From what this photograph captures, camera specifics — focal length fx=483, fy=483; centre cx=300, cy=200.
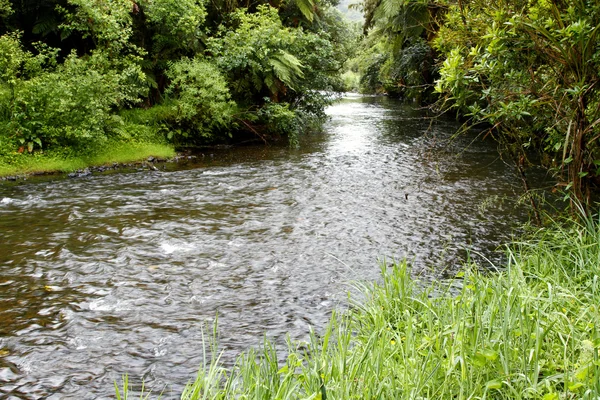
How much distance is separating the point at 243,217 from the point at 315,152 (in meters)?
6.08

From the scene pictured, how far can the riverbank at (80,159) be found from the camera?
995 cm

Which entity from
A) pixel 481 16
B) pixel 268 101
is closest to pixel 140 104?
pixel 268 101

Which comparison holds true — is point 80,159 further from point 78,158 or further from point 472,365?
point 472,365

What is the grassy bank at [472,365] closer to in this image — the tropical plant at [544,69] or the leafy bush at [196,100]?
the tropical plant at [544,69]

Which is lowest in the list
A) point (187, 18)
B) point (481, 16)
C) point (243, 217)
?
point (243, 217)

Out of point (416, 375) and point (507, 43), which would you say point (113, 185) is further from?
point (416, 375)

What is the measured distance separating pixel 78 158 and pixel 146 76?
3.39 meters

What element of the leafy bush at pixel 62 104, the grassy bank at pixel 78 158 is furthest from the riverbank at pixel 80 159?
the leafy bush at pixel 62 104

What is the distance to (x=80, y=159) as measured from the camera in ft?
35.6

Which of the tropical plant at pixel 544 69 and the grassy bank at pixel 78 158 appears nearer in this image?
the tropical plant at pixel 544 69

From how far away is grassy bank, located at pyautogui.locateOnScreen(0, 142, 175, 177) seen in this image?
9992 millimetres

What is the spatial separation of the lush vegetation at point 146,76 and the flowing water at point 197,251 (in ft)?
5.32

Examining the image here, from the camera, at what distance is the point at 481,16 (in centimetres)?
509

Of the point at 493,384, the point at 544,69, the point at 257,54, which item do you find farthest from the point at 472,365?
the point at 257,54
